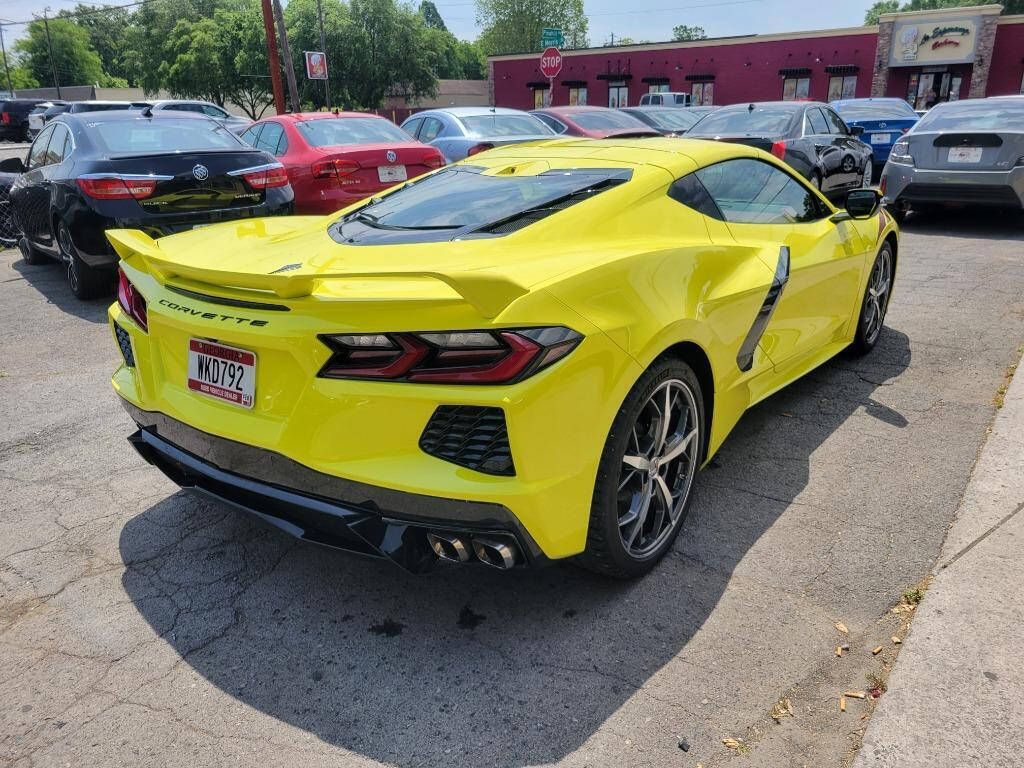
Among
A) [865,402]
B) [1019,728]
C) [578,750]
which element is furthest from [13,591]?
[865,402]

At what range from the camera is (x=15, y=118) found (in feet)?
112

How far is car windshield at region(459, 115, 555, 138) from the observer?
1061 centimetres

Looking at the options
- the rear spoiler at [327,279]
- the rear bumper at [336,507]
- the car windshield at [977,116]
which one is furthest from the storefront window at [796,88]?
the rear bumper at [336,507]

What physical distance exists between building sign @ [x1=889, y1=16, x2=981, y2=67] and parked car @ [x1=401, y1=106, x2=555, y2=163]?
97.7 feet

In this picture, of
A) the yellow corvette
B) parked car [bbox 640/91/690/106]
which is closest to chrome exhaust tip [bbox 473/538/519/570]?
the yellow corvette

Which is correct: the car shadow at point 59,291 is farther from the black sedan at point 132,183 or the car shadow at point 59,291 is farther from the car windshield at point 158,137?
the car windshield at point 158,137

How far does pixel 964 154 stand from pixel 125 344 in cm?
920

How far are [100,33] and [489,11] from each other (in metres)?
53.7

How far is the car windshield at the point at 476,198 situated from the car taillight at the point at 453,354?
2.86 ft

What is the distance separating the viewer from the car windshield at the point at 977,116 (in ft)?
29.5

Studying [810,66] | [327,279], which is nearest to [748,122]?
[327,279]

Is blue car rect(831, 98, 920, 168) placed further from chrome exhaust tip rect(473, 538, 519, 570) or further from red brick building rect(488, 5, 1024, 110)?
red brick building rect(488, 5, 1024, 110)

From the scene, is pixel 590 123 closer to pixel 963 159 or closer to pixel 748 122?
pixel 748 122

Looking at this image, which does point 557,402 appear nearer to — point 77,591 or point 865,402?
point 77,591
